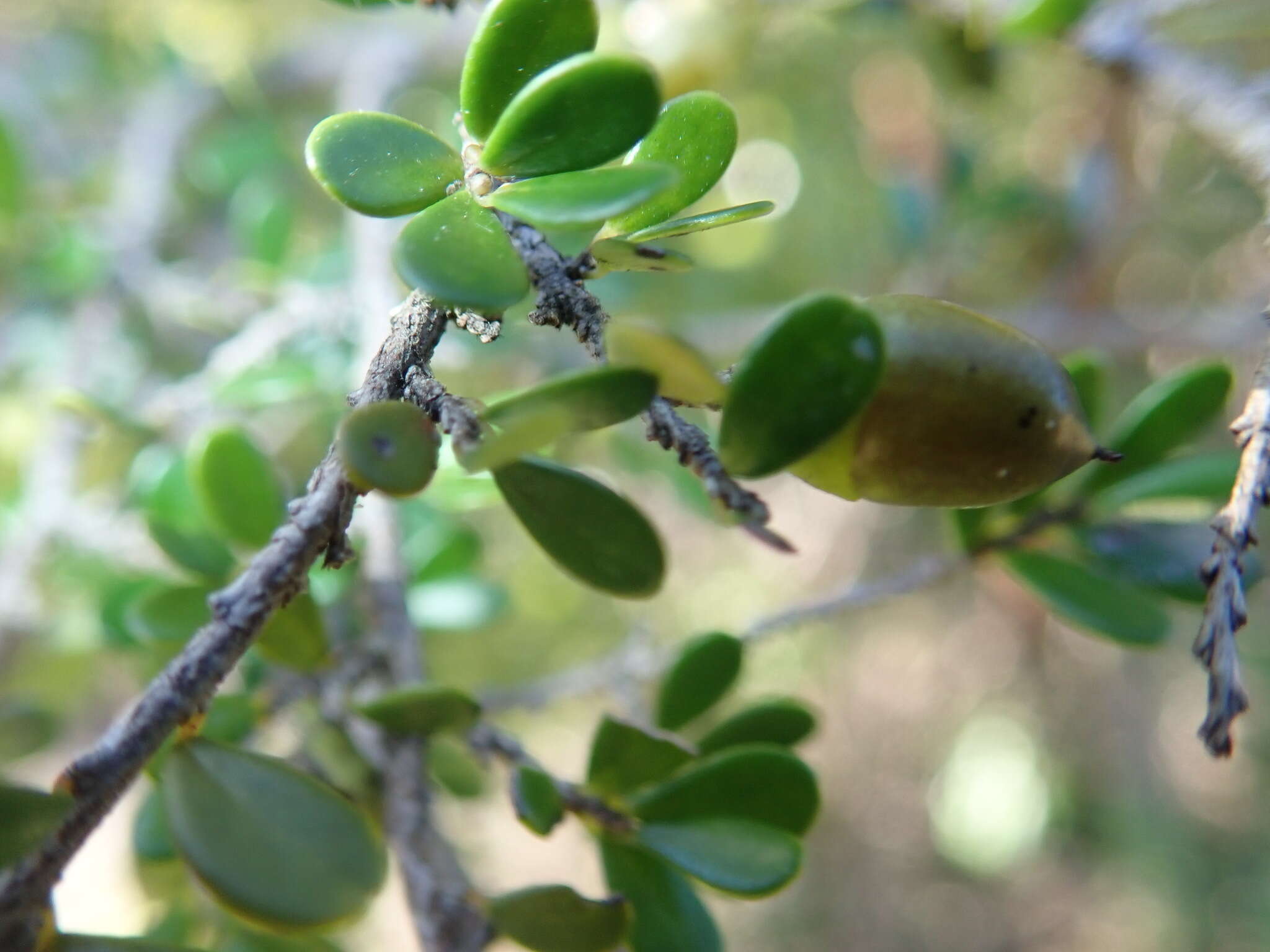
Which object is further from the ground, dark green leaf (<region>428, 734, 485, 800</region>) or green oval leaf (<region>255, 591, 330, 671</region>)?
green oval leaf (<region>255, 591, 330, 671</region>)

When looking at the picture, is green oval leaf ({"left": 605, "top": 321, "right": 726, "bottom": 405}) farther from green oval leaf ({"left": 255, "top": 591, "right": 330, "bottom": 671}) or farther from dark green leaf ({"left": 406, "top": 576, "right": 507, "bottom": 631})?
dark green leaf ({"left": 406, "top": 576, "right": 507, "bottom": 631})

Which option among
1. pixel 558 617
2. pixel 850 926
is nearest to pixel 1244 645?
pixel 850 926

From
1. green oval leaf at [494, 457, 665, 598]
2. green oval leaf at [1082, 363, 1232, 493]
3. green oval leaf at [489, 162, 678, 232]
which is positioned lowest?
green oval leaf at [1082, 363, 1232, 493]

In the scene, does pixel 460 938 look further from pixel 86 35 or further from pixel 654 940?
pixel 86 35

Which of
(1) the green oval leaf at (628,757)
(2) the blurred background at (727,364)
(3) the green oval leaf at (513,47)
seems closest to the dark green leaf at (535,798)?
(1) the green oval leaf at (628,757)

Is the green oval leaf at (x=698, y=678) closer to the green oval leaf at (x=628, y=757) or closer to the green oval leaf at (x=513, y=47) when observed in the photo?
the green oval leaf at (x=628, y=757)

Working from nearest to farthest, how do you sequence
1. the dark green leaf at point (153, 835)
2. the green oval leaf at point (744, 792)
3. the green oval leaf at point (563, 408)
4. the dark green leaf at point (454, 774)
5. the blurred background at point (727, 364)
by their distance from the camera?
the green oval leaf at point (563, 408) → the green oval leaf at point (744, 792) → the dark green leaf at point (153, 835) → the dark green leaf at point (454, 774) → the blurred background at point (727, 364)

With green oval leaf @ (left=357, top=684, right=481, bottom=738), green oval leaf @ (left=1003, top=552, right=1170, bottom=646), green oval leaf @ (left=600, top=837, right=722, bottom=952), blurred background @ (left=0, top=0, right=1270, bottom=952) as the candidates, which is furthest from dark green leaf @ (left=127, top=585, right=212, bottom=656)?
green oval leaf @ (left=1003, top=552, right=1170, bottom=646)
